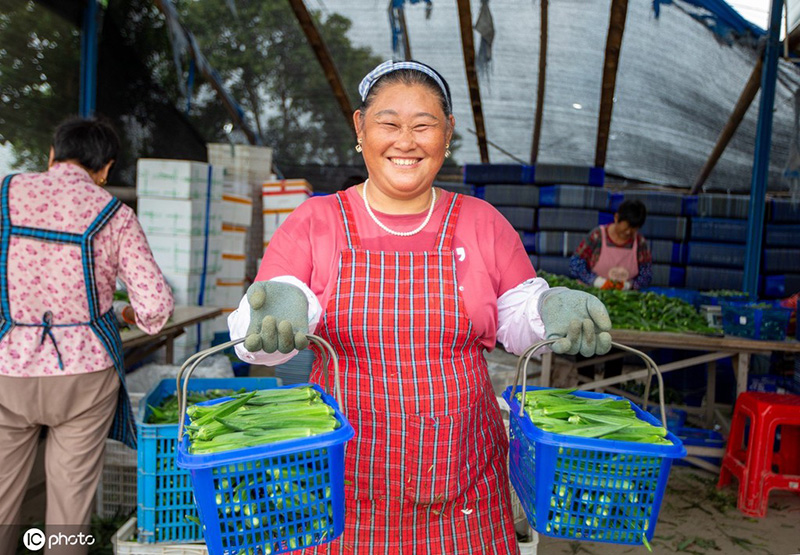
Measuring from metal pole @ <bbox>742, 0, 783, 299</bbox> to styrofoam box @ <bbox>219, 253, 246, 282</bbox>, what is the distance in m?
5.93

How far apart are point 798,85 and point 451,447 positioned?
24.9 ft

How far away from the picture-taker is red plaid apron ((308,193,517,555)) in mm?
1792

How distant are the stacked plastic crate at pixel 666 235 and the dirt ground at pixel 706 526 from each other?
16.7 feet

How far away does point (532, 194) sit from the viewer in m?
9.73

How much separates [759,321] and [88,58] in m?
6.48

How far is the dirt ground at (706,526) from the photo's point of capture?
4.04 meters

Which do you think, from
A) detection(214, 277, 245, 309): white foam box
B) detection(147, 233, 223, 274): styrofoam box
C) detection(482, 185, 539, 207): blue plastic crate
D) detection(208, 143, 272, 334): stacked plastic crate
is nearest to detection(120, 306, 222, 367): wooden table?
detection(147, 233, 223, 274): styrofoam box

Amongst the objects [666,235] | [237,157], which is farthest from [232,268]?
[666,235]

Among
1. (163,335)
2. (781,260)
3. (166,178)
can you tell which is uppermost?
(166,178)

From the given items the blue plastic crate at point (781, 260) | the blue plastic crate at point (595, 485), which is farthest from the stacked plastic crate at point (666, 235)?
the blue plastic crate at point (595, 485)

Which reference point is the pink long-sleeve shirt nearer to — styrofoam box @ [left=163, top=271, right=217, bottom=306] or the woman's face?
the woman's face

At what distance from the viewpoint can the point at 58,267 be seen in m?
2.88

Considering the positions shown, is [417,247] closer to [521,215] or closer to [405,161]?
[405,161]

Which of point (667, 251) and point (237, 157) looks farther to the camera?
point (667, 251)
